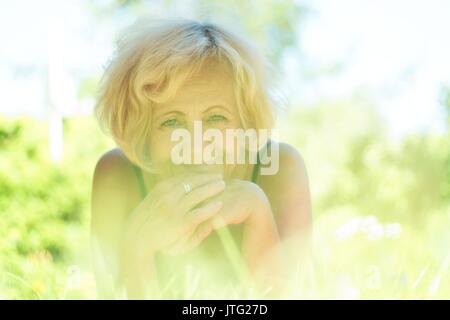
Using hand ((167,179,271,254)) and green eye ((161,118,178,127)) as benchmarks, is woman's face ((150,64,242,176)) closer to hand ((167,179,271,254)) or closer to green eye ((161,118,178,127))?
green eye ((161,118,178,127))

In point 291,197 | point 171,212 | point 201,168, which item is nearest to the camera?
point 171,212

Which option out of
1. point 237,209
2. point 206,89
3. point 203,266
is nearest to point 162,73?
point 206,89

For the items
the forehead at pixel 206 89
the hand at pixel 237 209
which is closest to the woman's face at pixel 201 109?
the forehead at pixel 206 89

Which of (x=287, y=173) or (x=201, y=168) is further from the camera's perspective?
(x=287, y=173)

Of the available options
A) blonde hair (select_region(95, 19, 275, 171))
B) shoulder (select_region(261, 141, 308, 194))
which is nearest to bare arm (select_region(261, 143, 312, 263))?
shoulder (select_region(261, 141, 308, 194))

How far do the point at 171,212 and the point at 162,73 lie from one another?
0.32m

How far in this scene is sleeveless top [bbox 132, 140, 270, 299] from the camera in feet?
4.13

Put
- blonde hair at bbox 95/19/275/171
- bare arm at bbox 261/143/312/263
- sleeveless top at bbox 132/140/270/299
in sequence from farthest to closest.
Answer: bare arm at bbox 261/143/312/263, blonde hair at bbox 95/19/275/171, sleeveless top at bbox 132/140/270/299

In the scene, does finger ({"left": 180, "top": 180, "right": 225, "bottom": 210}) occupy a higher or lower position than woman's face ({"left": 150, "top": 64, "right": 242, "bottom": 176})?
lower

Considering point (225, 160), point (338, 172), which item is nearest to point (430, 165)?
point (338, 172)

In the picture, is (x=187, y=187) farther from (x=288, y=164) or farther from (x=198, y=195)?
(x=288, y=164)

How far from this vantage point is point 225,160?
1424mm

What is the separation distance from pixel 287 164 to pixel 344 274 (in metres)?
0.36

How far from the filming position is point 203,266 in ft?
4.59
